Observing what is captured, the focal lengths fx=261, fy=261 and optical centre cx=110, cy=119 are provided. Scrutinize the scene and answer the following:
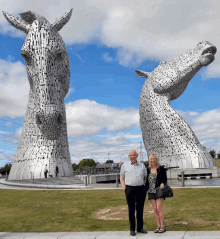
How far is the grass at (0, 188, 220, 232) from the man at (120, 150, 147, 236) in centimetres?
92

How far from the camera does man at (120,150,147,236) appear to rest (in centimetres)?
454

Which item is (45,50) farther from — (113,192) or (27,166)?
(113,192)

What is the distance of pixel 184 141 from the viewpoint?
2019 cm

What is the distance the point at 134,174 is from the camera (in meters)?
4.55

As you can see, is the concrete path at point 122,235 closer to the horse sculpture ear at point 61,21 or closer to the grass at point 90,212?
the grass at point 90,212

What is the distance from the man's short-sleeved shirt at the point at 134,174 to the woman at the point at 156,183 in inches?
5.8

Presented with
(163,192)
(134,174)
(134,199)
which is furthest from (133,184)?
(163,192)

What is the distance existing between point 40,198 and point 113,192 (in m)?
2.82

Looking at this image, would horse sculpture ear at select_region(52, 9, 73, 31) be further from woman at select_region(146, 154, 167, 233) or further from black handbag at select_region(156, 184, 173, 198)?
black handbag at select_region(156, 184, 173, 198)

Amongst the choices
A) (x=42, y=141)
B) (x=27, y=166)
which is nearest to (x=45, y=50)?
(x=42, y=141)

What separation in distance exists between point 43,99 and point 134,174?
1449 cm

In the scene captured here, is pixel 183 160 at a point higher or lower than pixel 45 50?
lower

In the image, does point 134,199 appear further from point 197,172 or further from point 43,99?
point 197,172

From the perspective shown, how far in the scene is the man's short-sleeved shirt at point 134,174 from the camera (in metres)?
4.54
